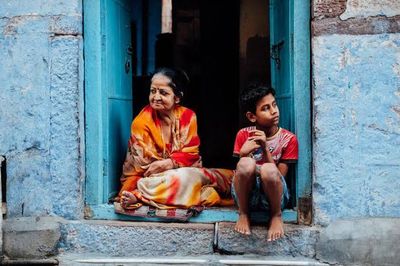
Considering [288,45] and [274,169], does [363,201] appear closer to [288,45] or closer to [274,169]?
[274,169]

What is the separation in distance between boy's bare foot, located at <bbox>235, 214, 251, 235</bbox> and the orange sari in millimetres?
404

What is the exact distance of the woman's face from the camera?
4617 millimetres

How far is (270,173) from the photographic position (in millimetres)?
4035

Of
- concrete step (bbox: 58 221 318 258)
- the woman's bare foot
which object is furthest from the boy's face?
the woman's bare foot

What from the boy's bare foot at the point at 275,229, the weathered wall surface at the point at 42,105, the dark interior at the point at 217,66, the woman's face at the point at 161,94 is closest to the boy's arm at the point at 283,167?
the boy's bare foot at the point at 275,229

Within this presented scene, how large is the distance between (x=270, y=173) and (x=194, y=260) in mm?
767

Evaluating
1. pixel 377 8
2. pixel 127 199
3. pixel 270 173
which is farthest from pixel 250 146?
pixel 377 8

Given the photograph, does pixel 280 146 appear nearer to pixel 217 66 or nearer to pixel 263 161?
pixel 263 161

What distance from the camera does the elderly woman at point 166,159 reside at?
4449 mm

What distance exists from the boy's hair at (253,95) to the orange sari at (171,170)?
0.53 meters

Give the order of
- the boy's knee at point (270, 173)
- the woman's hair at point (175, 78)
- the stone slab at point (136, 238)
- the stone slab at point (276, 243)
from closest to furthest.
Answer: the boy's knee at point (270, 173), the stone slab at point (276, 243), the stone slab at point (136, 238), the woman's hair at point (175, 78)

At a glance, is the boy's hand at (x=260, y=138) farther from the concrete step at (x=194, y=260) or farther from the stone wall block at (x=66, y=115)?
the stone wall block at (x=66, y=115)

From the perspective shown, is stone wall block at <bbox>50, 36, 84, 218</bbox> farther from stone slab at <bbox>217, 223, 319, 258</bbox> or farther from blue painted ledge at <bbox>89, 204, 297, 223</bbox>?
stone slab at <bbox>217, 223, 319, 258</bbox>

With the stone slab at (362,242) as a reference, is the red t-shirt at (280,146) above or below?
above
